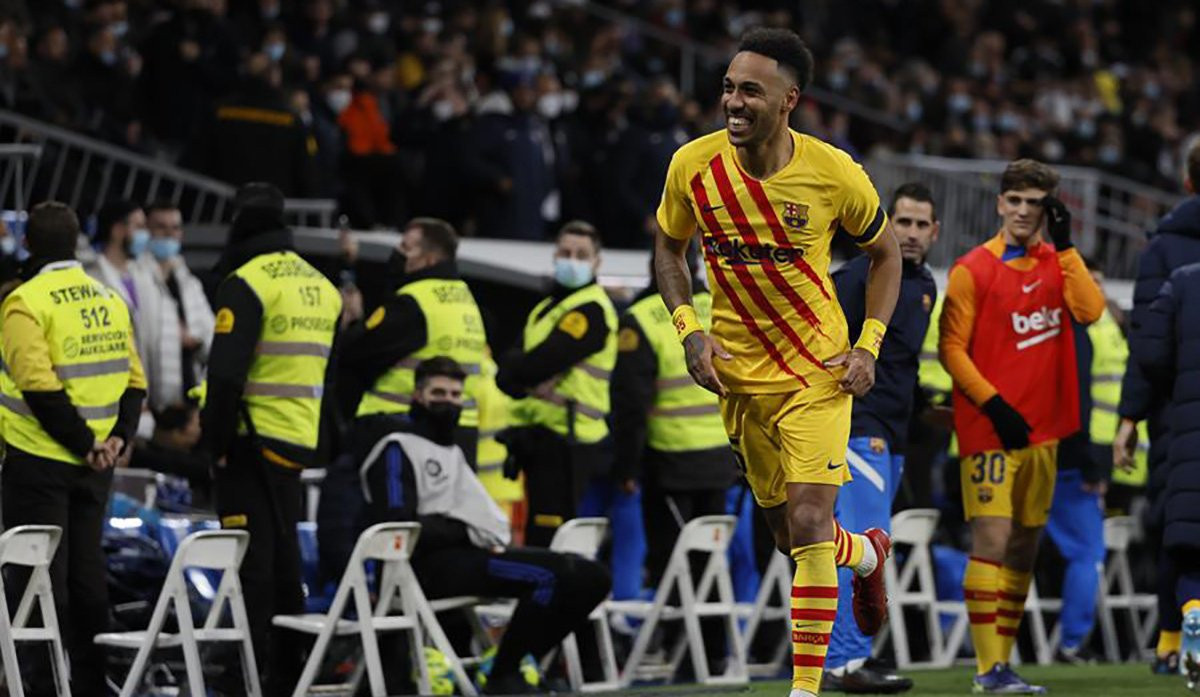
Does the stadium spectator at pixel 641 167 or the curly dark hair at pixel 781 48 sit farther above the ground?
the stadium spectator at pixel 641 167

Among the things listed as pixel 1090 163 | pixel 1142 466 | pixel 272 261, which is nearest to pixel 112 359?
pixel 272 261

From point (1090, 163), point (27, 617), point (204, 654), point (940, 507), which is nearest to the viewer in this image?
point (27, 617)

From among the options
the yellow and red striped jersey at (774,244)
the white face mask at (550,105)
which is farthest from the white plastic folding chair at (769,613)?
the white face mask at (550,105)

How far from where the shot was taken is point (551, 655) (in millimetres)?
12438

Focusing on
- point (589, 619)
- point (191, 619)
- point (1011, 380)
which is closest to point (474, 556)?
point (191, 619)

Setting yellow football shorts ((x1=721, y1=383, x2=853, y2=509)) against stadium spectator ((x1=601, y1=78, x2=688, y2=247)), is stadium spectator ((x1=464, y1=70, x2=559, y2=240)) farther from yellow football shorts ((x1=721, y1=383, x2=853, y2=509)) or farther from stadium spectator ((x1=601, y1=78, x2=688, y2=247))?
yellow football shorts ((x1=721, y1=383, x2=853, y2=509))

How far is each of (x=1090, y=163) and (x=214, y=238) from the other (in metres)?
11.9

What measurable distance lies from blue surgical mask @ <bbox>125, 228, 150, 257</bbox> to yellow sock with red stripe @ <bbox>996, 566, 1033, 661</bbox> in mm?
5473

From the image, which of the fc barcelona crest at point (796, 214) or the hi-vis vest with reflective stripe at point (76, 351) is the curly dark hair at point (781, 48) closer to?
the fc barcelona crest at point (796, 214)

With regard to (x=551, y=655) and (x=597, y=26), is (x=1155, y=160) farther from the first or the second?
(x=551, y=655)

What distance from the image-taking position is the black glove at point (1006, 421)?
34.7 feet

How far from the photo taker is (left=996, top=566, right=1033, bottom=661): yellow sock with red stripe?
Answer: 10875 mm

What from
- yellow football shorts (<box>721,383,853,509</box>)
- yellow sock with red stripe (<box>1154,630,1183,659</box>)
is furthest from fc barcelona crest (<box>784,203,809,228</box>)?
yellow sock with red stripe (<box>1154,630,1183,659</box>)

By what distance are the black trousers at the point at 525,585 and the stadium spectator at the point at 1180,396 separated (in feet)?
8.27
